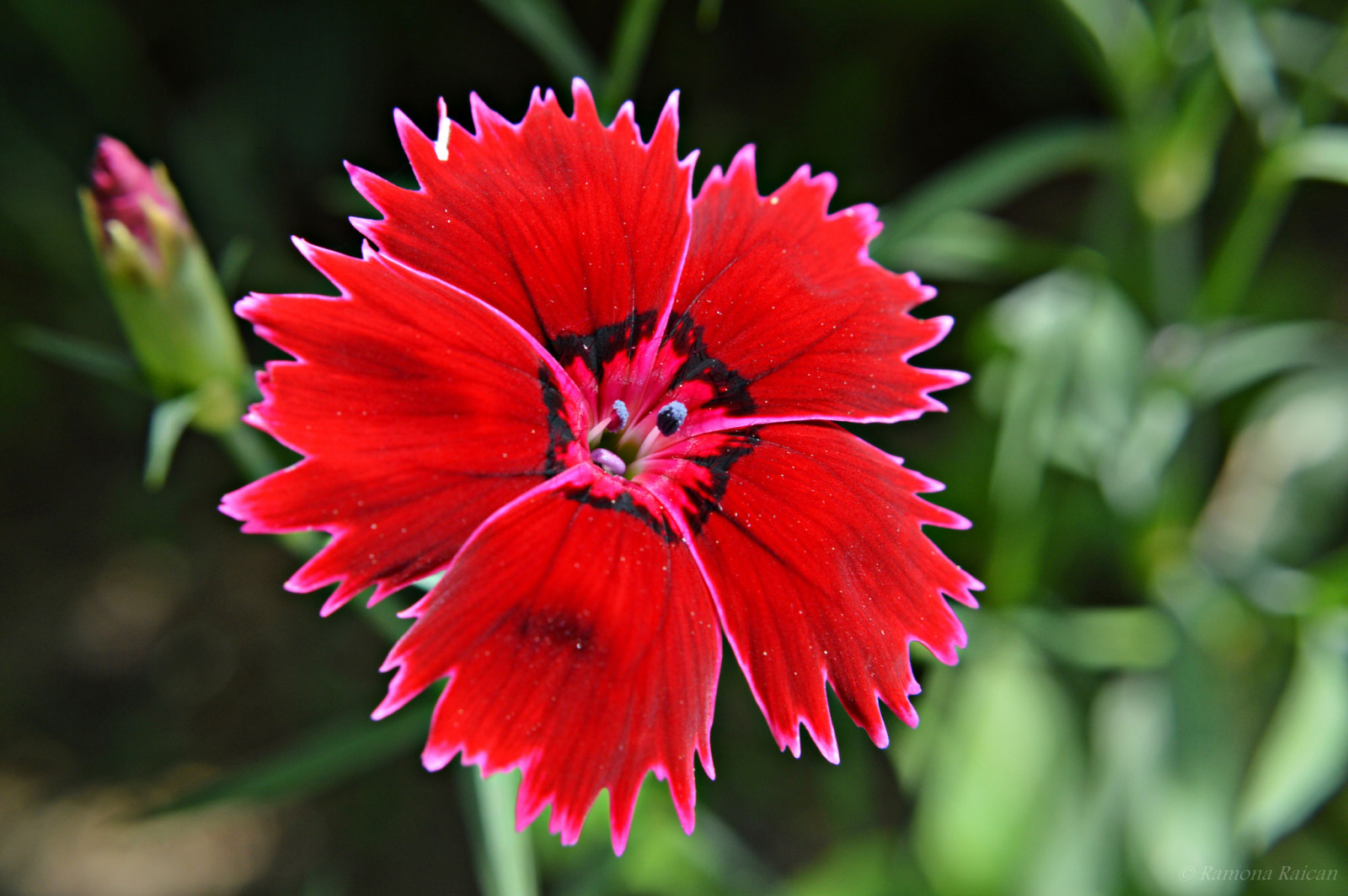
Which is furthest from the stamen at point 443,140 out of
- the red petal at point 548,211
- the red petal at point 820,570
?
the red petal at point 820,570

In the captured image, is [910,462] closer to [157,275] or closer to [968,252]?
[968,252]

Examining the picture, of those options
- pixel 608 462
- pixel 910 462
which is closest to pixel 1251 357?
pixel 910 462

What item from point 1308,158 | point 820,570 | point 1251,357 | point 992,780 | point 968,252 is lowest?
point 992,780

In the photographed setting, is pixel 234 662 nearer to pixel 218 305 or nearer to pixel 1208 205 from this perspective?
pixel 218 305

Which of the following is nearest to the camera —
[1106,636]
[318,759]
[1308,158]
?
[318,759]

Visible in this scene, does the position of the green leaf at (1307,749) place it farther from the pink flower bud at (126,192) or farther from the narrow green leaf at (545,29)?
the pink flower bud at (126,192)

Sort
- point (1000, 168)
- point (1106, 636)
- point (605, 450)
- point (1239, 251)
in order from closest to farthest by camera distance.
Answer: point (605, 450)
point (1000, 168)
point (1239, 251)
point (1106, 636)

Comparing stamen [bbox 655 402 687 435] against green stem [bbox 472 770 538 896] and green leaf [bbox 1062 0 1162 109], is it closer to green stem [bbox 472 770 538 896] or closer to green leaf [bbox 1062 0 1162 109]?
green stem [bbox 472 770 538 896]
